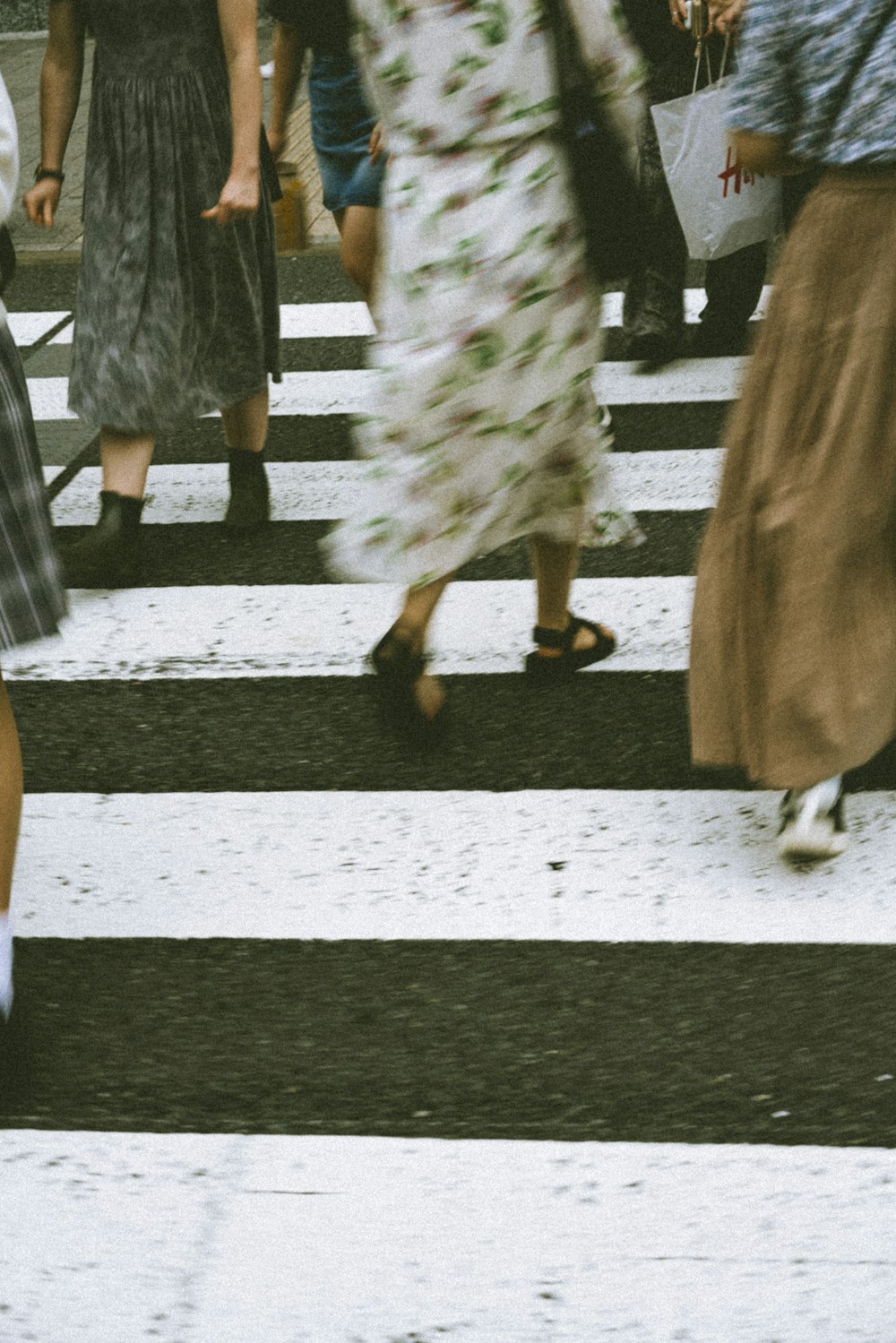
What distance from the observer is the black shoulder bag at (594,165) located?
303 centimetres

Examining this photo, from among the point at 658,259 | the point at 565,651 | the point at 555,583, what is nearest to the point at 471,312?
the point at 555,583

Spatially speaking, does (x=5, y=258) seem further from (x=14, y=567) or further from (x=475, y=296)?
(x=475, y=296)

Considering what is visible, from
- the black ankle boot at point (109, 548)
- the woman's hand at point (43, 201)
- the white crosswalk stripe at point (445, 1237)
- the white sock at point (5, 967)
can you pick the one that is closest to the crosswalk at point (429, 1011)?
the white crosswalk stripe at point (445, 1237)

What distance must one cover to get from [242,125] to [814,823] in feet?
7.57


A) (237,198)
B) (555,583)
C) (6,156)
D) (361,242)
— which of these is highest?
(6,156)

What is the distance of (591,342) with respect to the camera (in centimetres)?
333

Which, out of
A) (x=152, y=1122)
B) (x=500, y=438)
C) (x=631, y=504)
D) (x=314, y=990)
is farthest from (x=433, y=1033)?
(x=631, y=504)

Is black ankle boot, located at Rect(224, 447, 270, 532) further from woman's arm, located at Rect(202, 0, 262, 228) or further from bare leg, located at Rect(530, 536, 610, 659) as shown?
bare leg, located at Rect(530, 536, 610, 659)

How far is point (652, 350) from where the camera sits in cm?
592

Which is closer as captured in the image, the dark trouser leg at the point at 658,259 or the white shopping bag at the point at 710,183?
the white shopping bag at the point at 710,183

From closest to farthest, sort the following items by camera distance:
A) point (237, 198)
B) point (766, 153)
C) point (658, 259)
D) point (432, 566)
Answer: point (766, 153) → point (432, 566) → point (237, 198) → point (658, 259)

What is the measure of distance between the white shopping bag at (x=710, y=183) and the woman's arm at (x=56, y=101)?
1617 millimetres

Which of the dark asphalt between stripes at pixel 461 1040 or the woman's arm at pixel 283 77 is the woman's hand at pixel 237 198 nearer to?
the woman's arm at pixel 283 77

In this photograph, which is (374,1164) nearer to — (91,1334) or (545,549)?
(91,1334)
